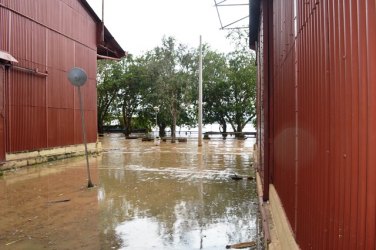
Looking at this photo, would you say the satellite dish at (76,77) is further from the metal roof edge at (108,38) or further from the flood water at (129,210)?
the metal roof edge at (108,38)

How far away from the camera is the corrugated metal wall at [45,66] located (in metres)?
15.8

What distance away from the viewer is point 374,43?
1.51m

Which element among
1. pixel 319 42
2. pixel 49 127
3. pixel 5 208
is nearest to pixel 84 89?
pixel 49 127

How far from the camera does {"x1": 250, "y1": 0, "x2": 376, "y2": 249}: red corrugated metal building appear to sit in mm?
1566

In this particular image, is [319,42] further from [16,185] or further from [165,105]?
[165,105]

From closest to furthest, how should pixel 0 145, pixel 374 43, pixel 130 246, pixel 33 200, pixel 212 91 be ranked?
pixel 374 43 < pixel 130 246 < pixel 33 200 < pixel 0 145 < pixel 212 91

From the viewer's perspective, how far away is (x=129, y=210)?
7980 mm

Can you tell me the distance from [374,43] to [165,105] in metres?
38.1

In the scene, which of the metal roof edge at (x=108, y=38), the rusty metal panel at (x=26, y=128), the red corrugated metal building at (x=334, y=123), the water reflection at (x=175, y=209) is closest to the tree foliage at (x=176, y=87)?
the metal roof edge at (x=108, y=38)

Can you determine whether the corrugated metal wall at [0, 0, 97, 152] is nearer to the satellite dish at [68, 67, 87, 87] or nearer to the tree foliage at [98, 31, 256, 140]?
the satellite dish at [68, 67, 87, 87]

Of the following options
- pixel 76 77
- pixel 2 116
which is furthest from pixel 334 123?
pixel 2 116

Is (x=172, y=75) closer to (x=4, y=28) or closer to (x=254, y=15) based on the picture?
(x=4, y=28)

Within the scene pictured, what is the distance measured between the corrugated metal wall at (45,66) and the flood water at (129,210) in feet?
11.6

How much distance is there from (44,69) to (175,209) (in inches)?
487
